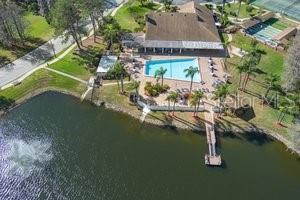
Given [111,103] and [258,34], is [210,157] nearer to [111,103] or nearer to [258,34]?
[111,103]

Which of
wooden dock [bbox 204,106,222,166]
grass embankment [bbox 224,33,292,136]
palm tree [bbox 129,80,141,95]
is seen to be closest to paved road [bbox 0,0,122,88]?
palm tree [bbox 129,80,141,95]

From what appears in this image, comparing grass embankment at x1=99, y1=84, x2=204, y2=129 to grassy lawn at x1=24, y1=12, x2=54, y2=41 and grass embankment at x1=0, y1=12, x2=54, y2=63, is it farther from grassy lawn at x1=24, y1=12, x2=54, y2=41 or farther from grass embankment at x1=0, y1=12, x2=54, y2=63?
grassy lawn at x1=24, y1=12, x2=54, y2=41

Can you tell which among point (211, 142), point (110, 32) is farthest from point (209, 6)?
point (211, 142)

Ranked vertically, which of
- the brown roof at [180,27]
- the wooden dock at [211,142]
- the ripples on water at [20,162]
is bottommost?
the wooden dock at [211,142]

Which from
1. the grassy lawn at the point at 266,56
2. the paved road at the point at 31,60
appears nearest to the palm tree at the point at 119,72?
the paved road at the point at 31,60

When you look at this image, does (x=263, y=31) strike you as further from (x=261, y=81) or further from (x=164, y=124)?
(x=164, y=124)

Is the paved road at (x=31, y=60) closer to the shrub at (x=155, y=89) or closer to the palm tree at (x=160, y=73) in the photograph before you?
the shrub at (x=155, y=89)
